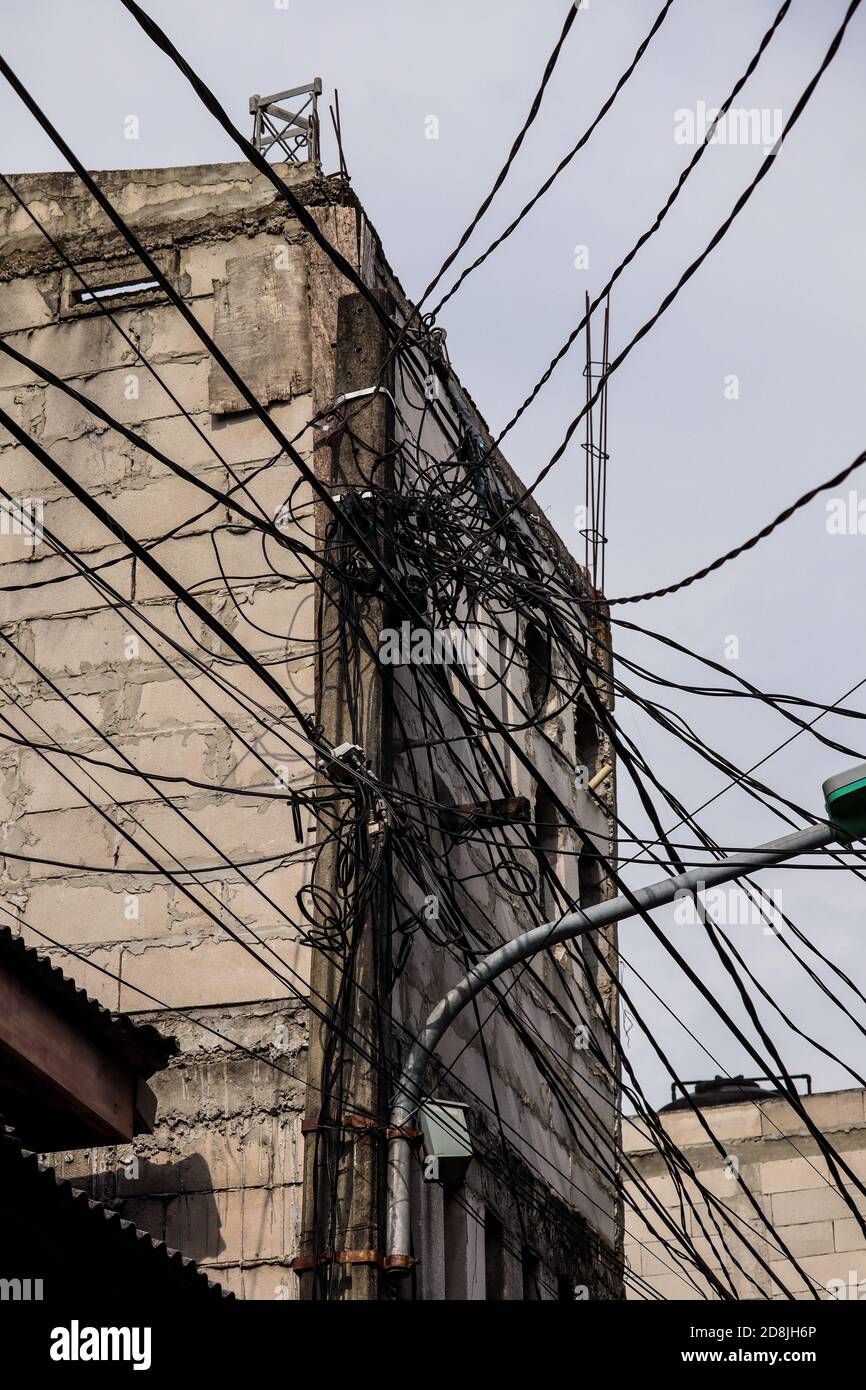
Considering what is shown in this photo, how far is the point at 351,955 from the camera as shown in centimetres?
923

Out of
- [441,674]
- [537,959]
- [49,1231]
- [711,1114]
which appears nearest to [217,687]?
[441,674]

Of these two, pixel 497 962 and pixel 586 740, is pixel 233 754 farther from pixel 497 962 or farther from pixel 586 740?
pixel 586 740

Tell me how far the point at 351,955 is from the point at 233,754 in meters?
1.75

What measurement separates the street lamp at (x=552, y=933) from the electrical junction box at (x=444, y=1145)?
0.38 feet

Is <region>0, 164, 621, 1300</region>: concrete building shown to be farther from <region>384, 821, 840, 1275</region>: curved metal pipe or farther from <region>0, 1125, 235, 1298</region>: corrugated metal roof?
<region>0, 1125, 235, 1298</region>: corrugated metal roof

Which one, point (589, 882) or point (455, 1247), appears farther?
point (589, 882)

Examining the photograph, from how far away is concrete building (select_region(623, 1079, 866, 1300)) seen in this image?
2155cm

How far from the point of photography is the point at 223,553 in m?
11.1

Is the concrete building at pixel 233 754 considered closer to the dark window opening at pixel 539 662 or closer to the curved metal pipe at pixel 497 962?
the curved metal pipe at pixel 497 962

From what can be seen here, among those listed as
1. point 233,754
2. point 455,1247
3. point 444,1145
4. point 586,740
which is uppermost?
point 586,740

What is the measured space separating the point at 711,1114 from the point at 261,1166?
14.4m

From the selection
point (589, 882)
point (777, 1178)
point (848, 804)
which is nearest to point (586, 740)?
point (589, 882)

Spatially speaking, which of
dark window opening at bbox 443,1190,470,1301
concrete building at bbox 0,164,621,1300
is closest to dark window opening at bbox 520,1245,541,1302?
concrete building at bbox 0,164,621,1300
